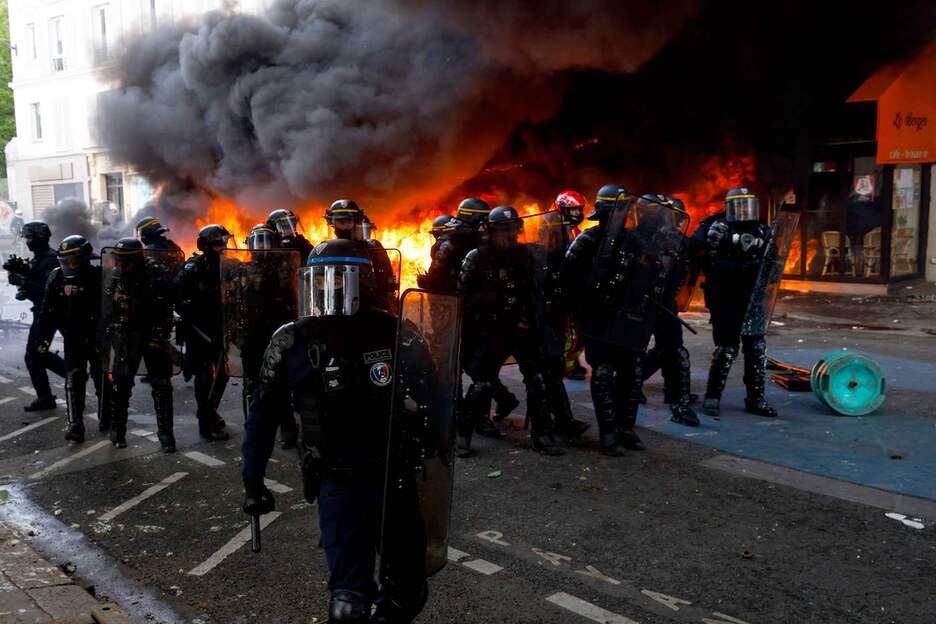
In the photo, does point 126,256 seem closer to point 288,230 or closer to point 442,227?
point 288,230

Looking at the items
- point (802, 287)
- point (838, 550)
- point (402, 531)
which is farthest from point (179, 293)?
point (802, 287)

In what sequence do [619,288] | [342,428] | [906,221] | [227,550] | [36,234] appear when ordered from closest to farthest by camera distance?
[342,428] < [227,550] < [619,288] < [36,234] < [906,221]

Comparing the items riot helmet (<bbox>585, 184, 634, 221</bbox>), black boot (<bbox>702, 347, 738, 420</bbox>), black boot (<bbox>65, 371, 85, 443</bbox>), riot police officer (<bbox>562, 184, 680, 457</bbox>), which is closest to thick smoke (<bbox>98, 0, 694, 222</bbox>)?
riot helmet (<bbox>585, 184, 634, 221</bbox>)

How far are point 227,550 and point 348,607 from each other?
1.90m

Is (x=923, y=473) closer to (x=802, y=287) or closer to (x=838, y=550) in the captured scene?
(x=838, y=550)

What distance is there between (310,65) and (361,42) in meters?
1.01

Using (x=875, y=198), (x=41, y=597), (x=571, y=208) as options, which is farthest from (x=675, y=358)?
(x=875, y=198)

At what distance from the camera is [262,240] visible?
21.1 ft

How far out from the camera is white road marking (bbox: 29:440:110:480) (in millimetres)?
5699

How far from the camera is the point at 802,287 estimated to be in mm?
13727

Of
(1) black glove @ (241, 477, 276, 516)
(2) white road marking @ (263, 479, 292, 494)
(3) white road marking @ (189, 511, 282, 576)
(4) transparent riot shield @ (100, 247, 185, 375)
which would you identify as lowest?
(3) white road marking @ (189, 511, 282, 576)

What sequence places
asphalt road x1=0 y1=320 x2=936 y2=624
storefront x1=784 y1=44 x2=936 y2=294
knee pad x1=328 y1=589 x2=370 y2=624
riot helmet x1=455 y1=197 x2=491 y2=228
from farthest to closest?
storefront x1=784 y1=44 x2=936 y2=294 < riot helmet x1=455 y1=197 x2=491 y2=228 < asphalt road x1=0 y1=320 x2=936 y2=624 < knee pad x1=328 y1=589 x2=370 y2=624

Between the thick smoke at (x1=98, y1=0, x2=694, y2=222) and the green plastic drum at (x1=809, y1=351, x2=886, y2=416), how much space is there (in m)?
7.89

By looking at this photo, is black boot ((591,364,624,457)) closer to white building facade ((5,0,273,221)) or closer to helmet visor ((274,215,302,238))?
helmet visor ((274,215,302,238))
